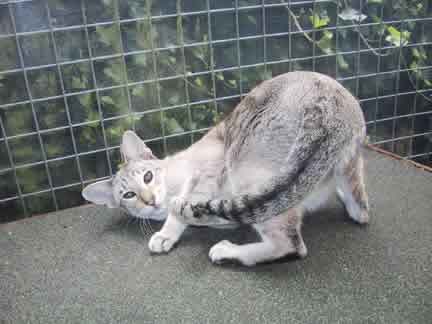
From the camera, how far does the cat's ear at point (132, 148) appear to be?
2000 mm

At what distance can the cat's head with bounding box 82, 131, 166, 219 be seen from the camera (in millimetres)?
1892

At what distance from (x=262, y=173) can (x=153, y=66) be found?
0.96 meters

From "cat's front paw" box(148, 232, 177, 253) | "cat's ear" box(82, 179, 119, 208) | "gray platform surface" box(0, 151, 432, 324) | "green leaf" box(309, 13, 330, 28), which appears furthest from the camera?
"green leaf" box(309, 13, 330, 28)

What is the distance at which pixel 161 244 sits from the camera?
69.2 inches

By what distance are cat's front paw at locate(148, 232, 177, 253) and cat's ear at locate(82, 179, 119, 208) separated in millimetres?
352

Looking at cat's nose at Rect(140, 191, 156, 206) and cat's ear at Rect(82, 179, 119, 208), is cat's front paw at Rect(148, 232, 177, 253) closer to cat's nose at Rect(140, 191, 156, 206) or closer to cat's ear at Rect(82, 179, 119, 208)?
cat's nose at Rect(140, 191, 156, 206)

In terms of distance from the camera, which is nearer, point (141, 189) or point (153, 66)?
point (141, 189)

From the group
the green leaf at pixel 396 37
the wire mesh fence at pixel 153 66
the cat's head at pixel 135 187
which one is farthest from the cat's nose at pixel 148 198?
the green leaf at pixel 396 37

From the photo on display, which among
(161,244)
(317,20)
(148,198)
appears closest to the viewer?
(161,244)

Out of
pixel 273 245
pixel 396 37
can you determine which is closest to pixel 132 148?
pixel 273 245

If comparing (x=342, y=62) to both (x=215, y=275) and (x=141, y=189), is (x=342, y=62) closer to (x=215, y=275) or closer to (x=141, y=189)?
(x=141, y=189)

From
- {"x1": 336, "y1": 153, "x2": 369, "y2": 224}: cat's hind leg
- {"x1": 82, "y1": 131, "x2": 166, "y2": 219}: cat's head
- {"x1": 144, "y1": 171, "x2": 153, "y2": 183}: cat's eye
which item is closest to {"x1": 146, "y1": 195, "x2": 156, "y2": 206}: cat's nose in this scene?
{"x1": 82, "y1": 131, "x2": 166, "y2": 219}: cat's head

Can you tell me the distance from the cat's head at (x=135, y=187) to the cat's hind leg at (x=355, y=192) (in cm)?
77

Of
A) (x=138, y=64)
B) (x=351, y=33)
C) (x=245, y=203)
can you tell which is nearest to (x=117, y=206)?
(x=138, y=64)
